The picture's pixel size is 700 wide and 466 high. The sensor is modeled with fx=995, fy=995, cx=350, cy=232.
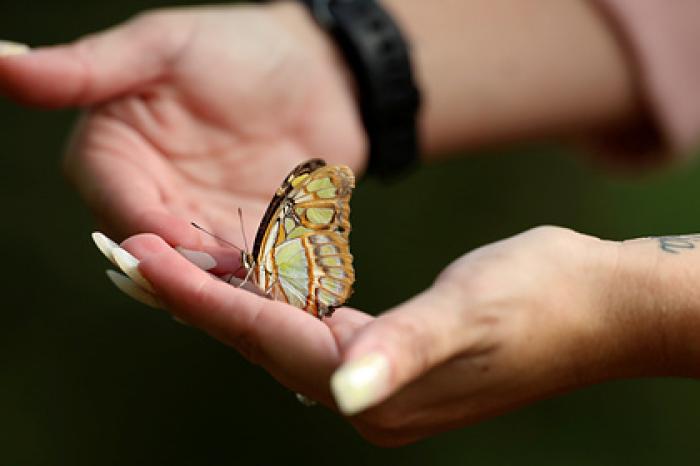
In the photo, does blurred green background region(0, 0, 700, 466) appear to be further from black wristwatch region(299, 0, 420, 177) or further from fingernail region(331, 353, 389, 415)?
fingernail region(331, 353, 389, 415)

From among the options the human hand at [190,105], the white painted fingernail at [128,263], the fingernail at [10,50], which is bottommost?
the white painted fingernail at [128,263]

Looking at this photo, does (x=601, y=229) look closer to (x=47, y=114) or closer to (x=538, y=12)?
(x=538, y=12)

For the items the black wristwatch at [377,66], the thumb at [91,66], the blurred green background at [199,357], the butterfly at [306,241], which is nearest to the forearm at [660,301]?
the butterfly at [306,241]

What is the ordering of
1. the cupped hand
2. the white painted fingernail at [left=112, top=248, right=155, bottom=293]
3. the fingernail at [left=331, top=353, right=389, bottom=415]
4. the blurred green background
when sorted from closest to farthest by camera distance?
1. the fingernail at [left=331, top=353, right=389, bottom=415]
2. the cupped hand
3. the white painted fingernail at [left=112, top=248, right=155, bottom=293]
4. the blurred green background

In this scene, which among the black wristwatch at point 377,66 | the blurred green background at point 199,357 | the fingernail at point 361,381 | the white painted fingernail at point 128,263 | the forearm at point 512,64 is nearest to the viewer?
the fingernail at point 361,381

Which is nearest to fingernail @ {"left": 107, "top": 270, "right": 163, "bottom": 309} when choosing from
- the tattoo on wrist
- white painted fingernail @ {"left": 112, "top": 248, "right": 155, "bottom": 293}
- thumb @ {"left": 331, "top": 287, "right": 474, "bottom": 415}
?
white painted fingernail @ {"left": 112, "top": 248, "right": 155, "bottom": 293}

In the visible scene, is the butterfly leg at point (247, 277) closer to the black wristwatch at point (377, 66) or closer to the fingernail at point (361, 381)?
the fingernail at point (361, 381)
